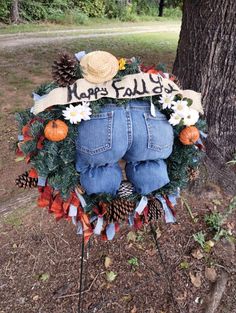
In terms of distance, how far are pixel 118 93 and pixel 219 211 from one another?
166cm

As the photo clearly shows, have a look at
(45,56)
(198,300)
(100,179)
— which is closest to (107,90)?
(100,179)

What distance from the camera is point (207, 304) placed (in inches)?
79.9

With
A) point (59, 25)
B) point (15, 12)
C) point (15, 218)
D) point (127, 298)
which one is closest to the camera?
point (127, 298)

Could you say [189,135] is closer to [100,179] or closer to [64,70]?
[100,179]

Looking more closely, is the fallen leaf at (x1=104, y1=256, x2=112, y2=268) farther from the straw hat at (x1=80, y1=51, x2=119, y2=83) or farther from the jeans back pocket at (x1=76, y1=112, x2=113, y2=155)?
the straw hat at (x1=80, y1=51, x2=119, y2=83)

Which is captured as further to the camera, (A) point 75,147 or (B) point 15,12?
(B) point 15,12

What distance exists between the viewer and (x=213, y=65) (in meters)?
2.27

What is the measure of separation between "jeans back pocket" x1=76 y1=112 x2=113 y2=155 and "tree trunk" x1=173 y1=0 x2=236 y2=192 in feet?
4.11

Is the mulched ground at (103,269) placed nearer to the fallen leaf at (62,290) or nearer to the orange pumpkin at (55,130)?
the fallen leaf at (62,290)

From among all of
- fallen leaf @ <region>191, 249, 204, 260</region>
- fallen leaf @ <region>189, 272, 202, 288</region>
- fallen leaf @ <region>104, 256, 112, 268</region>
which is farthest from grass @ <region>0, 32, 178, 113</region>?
fallen leaf @ <region>189, 272, 202, 288</region>

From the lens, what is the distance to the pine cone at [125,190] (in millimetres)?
1490

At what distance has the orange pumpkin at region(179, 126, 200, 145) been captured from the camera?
145 cm

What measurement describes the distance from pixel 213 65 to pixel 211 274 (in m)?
1.38

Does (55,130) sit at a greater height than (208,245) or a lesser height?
greater
